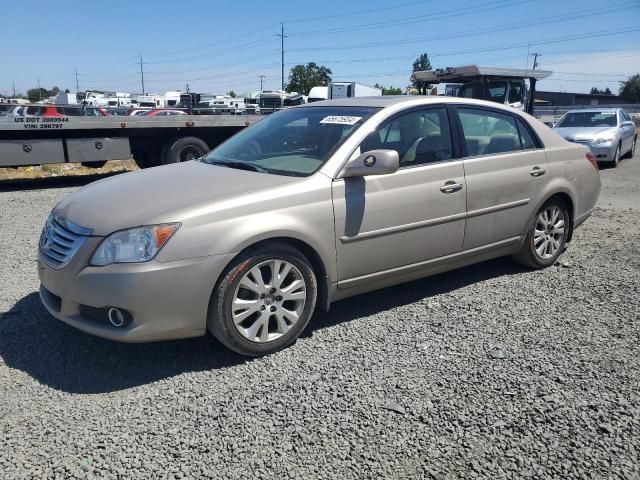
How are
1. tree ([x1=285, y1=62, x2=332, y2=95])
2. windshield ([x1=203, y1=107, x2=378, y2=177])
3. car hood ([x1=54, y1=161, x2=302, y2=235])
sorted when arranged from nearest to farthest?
car hood ([x1=54, y1=161, x2=302, y2=235]), windshield ([x1=203, y1=107, x2=378, y2=177]), tree ([x1=285, y1=62, x2=332, y2=95])

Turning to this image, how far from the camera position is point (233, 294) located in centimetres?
332

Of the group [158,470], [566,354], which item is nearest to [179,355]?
[158,470]

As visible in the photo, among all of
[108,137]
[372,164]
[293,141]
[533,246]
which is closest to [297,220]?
[372,164]

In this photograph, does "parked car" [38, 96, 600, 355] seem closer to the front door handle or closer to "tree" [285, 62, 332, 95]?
the front door handle

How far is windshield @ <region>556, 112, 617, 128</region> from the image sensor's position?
47.5 ft

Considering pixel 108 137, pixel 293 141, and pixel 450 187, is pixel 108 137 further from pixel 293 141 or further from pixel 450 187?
pixel 450 187

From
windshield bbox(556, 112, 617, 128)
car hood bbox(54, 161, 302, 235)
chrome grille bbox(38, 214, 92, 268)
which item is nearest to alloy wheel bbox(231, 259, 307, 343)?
car hood bbox(54, 161, 302, 235)

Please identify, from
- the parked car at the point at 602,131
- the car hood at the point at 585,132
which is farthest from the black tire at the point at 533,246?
the car hood at the point at 585,132

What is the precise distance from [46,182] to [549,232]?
33.9ft

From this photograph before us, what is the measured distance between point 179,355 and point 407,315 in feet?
5.56

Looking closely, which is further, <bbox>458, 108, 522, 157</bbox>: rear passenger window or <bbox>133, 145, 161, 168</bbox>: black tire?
<bbox>133, 145, 161, 168</bbox>: black tire

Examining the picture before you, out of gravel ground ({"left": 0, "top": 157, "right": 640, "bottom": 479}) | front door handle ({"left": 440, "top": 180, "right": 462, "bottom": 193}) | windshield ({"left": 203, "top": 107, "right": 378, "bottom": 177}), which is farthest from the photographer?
front door handle ({"left": 440, "top": 180, "right": 462, "bottom": 193})

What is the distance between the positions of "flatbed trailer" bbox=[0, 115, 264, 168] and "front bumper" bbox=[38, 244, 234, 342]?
828 centimetres

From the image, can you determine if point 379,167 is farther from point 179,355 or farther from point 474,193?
point 179,355
